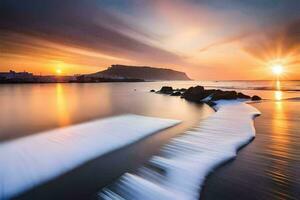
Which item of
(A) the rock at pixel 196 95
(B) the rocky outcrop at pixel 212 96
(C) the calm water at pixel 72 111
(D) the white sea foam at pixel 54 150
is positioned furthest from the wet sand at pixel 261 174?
(A) the rock at pixel 196 95

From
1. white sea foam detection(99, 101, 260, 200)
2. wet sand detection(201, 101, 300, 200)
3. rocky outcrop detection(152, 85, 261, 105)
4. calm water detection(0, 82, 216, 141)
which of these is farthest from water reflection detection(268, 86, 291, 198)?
rocky outcrop detection(152, 85, 261, 105)

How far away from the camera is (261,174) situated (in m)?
4.38

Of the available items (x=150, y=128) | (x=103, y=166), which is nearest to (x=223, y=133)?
(x=150, y=128)

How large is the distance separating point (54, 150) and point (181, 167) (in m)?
3.74

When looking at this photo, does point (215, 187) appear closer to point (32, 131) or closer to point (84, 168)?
point (84, 168)

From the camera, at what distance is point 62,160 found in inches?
216

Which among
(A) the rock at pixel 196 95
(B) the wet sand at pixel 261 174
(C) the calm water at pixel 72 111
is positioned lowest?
(C) the calm water at pixel 72 111

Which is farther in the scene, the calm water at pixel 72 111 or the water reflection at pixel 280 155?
the calm water at pixel 72 111

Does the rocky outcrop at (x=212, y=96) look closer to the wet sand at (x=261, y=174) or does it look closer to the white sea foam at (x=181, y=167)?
the white sea foam at (x=181, y=167)

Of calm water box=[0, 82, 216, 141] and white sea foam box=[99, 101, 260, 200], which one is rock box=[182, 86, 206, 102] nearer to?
calm water box=[0, 82, 216, 141]

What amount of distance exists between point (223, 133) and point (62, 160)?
5.31 meters

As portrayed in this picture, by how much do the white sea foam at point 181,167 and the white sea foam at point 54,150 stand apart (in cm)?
154

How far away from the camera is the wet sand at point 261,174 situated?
3.70 metres

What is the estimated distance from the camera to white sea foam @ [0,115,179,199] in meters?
4.49
